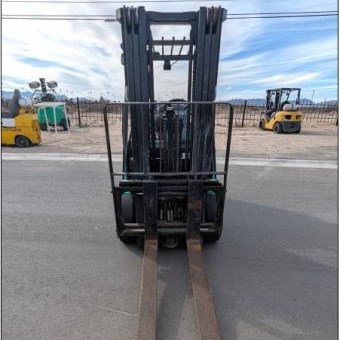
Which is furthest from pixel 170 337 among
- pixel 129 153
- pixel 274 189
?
pixel 274 189

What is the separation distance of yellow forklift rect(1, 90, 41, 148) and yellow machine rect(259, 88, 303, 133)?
495 inches

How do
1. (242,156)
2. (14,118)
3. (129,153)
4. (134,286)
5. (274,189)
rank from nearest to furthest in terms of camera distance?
(134,286)
(129,153)
(274,189)
(242,156)
(14,118)

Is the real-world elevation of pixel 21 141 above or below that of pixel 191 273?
above

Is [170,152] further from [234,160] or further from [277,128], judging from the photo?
[277,128]

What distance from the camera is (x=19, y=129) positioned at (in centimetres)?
1112

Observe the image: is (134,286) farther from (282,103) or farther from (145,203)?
(282,103)

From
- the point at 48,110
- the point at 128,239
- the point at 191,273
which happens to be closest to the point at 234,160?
the point at 128,239

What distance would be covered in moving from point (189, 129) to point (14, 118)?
31.2 feet

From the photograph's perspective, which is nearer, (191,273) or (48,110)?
(191,273)

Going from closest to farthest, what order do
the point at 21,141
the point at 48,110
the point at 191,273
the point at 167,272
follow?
1. the point at 191,273
2. the point at 167,272
3. the point at 21,141
4. the point at 48,110

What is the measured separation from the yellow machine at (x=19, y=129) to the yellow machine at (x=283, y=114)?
12.6 m

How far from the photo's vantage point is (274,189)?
6.19 metres

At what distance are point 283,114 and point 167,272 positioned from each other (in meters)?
15.9

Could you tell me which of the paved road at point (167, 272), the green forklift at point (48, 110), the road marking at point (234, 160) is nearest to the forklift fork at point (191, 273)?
the paved road at point (167, 272)
